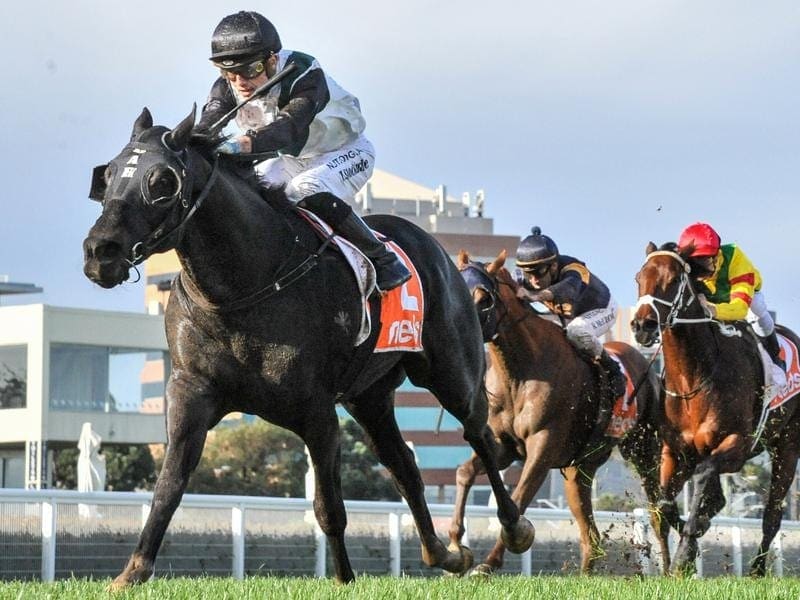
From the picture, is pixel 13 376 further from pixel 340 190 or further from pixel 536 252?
pixel 340 190

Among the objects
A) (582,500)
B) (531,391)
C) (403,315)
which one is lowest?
(582,500)

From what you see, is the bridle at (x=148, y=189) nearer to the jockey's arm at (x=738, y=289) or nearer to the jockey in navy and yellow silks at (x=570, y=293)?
the jockey's arm at (x=738, y=289)

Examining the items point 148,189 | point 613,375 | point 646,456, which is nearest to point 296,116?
Result: point 148,189

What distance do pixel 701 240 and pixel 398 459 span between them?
3.07 metres

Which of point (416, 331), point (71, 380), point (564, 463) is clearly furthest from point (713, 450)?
point (71, 380)

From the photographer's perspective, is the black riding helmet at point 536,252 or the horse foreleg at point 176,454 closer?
the horse foreleg at point 176,454

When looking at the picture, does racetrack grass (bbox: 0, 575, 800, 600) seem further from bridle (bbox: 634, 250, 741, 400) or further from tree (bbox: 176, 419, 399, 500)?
tree (bbox: 176, 419, 399, 500)

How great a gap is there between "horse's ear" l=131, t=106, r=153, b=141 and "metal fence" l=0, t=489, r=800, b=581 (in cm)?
485

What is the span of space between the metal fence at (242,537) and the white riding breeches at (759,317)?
63.1 inches

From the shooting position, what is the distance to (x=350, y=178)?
7.88 meters

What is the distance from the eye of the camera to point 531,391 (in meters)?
11.5

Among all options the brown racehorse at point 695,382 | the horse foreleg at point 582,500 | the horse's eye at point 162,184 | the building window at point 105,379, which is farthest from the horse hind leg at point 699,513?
the building window at point 105,379

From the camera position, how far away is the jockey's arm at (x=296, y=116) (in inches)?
270

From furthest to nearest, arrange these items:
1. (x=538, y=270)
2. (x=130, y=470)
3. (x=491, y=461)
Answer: (x=130, y=470), (x=538, y=270), (x=491, y=461)
